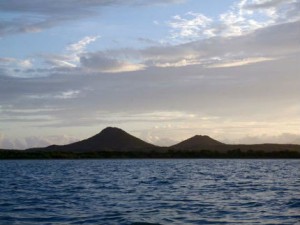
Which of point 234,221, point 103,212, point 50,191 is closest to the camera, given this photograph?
point 234,221

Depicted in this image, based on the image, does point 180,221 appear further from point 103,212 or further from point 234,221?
point 103,212

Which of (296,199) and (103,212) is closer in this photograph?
(103,212)

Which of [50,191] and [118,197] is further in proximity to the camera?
[50,191]

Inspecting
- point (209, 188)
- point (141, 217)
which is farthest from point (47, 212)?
point (209, 188)

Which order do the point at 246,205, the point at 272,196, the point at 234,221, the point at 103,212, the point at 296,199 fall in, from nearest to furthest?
1. the point at 234,221
2. the point at 103,212
3. the point at 246,205
4. the point at 296,199
5. the point at 272,196

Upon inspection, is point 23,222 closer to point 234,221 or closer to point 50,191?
point 234,221

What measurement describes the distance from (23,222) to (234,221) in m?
10.0

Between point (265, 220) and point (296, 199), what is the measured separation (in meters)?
10.2

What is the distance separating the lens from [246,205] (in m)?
34.3

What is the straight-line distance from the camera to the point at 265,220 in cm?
2828

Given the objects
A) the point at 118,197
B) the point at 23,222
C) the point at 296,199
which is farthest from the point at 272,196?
the point at 23,222

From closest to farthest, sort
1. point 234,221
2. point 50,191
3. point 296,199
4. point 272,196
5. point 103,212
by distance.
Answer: point 234,221 < point 103,212 < point 296,199 < point 272,196 < point 50,191

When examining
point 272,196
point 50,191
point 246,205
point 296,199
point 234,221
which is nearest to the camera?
point 234,221

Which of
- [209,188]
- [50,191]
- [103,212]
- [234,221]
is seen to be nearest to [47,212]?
[103,212]
